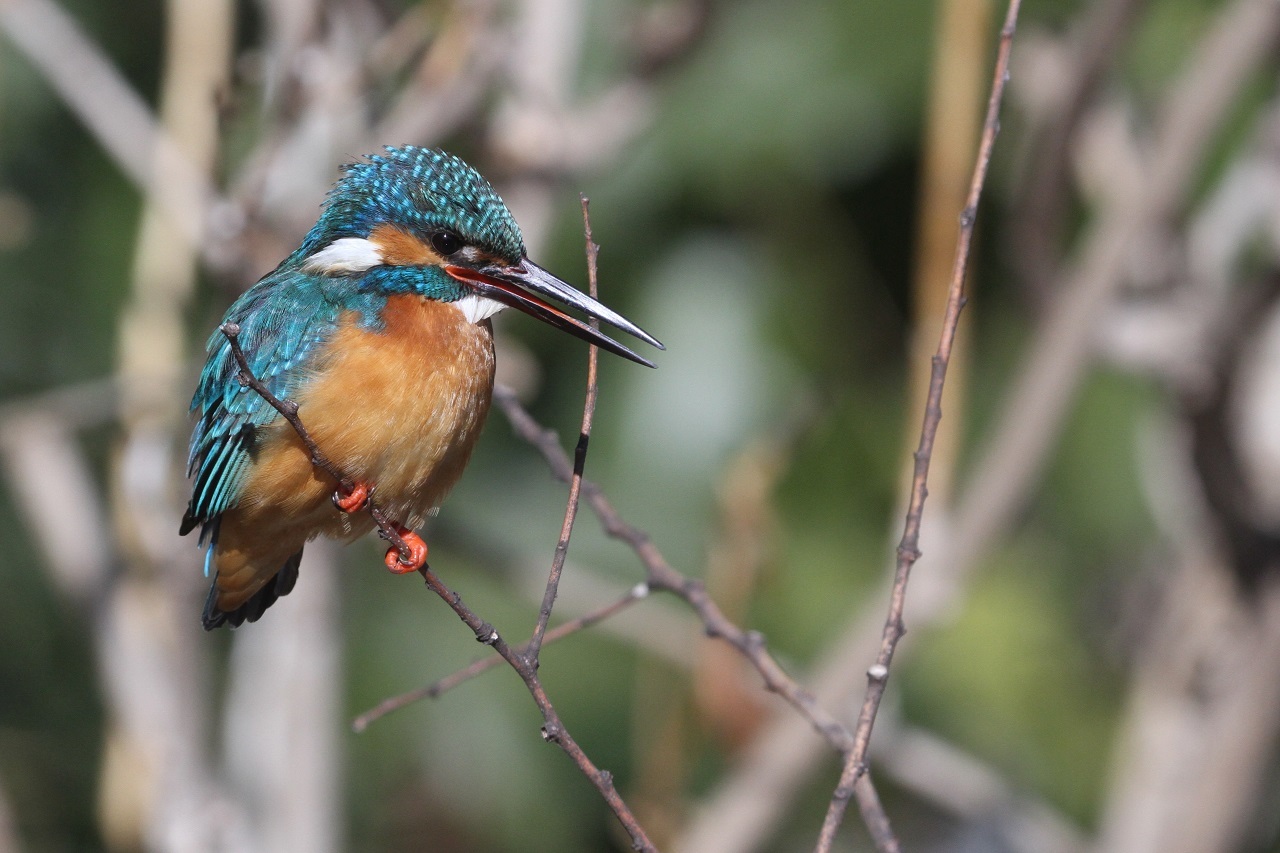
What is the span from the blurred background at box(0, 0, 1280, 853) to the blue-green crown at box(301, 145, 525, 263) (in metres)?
0.76

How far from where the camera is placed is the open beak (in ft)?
7.70

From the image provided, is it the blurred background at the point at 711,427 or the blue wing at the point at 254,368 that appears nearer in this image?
the blue wing at the point at 254,368

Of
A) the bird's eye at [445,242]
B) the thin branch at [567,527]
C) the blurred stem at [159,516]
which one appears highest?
the bird's eye at [445,242]

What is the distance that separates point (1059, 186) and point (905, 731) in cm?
163

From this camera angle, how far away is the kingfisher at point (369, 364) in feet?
8.18

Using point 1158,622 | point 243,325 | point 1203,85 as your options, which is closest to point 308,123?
point 243,325

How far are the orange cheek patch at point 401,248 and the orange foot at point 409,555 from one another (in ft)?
1.49

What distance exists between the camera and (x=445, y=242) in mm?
2619

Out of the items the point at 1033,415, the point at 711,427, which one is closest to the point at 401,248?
the point at 1033,415

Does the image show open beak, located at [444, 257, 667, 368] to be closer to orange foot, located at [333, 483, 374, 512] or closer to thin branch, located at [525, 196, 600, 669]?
thin branch, located at [525, 196, 600, 669]

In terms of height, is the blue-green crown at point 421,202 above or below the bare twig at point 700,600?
above

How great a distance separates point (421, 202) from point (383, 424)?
15.8 inches

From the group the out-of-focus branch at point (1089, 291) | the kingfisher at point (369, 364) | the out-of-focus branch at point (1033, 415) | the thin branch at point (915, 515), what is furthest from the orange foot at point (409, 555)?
the out-of-focus branch at point (1089, 291)

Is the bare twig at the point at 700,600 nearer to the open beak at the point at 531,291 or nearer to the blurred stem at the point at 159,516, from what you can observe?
the open beak at the point at 531,291
